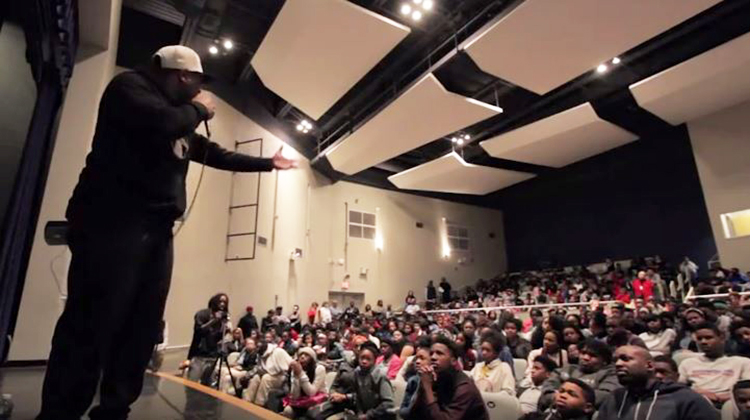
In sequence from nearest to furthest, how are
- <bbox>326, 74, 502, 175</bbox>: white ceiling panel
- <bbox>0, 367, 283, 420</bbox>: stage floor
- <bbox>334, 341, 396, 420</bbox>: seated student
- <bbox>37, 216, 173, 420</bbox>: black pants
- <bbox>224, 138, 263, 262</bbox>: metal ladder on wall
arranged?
<bbox>37, 216, 173, 420</bbox>: black pants
<bbox>0, 367, 283, 420</bbox>: stage floor
<bbox>334, 341, 396, 420</bbox>: seated student
<bbox>326, 74, 502, 175</bbox>: white ceiling panel
<bbox>224, 138, 263, 262</bbox>: metal ladder on wall

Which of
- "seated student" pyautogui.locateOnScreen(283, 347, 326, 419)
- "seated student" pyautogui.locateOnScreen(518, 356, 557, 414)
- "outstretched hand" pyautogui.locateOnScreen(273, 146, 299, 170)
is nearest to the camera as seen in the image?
"outstretched hand" pyautogui.locateOnScreen(273, 146, 299, 170)

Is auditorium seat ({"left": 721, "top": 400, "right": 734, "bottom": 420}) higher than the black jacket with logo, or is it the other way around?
the black jacket with logo

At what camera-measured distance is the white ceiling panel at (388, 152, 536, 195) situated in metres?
10.6

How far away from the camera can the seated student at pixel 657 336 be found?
4137 mm

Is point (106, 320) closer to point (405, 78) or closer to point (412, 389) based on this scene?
point (412, 389)

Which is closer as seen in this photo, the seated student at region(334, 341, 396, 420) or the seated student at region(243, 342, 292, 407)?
the seated student at region(334, 341, 396, 420)

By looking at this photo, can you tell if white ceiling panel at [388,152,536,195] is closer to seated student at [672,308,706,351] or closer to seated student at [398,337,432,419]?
seated student at [672,308,706,351]

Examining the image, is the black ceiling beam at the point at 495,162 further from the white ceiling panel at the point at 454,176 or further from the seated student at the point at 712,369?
the seated student at the point at 712,369

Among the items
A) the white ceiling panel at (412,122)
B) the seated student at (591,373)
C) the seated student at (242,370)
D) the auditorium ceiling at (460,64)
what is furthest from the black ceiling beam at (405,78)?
the seated student at (242,370)

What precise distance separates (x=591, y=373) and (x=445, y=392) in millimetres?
1228

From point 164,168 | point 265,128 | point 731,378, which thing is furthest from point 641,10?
point 265,128

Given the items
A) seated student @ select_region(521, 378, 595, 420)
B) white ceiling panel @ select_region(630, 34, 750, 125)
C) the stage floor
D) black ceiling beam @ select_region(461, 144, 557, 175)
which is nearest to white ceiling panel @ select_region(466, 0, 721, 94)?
white ceiling panel @ select_region(630, 34, 750, 125)

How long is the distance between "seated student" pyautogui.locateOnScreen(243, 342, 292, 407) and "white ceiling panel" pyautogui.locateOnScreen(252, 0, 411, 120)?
14.1 ft

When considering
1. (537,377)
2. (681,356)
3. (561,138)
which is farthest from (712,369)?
(561,138)
